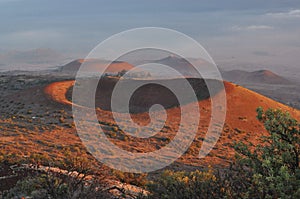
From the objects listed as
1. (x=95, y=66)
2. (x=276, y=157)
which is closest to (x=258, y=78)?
(x=95, y=66)

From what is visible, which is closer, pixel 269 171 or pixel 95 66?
pixel 269 171

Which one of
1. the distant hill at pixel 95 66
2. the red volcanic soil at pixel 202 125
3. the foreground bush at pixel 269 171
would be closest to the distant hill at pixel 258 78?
the distant hill at pixel 95 66

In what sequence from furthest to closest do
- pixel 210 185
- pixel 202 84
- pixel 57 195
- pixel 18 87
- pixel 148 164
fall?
pixel 18 87 < pixel 202 84 < pixel 148 164 < pixel 57 195 < pixel 210 185

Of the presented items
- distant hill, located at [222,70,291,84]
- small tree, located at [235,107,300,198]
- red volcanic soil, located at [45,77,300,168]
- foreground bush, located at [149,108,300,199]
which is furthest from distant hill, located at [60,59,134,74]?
small tree, located at [235,107,300,198]

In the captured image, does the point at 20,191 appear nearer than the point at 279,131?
No

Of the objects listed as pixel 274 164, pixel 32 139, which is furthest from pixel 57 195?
pixel 32 139

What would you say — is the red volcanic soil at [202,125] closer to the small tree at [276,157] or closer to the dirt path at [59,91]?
the dirt path at [59,91]

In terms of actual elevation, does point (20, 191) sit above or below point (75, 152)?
above

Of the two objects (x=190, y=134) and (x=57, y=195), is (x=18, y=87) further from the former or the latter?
(x=57, y=195)

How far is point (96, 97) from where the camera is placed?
31.9 m

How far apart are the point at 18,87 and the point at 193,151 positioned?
27129 mm

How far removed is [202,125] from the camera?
2633cm

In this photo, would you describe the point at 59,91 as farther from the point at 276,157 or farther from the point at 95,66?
the point at 95,66

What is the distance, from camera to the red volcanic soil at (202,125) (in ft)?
62.6
